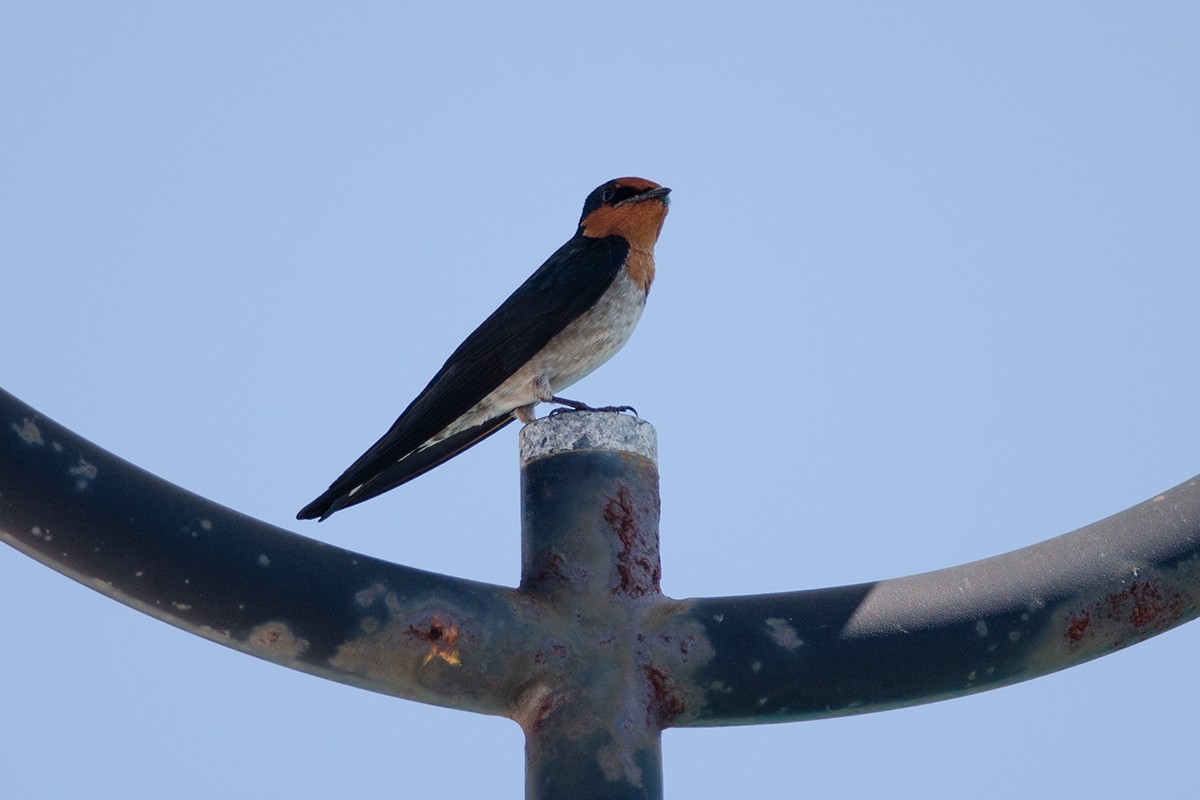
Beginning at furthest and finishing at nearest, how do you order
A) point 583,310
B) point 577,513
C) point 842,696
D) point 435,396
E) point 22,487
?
point 583,310, point 435,396, point 577,513, point 842,696, point 22,487

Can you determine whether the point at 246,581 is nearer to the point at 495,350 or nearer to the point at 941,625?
the point at 941,625

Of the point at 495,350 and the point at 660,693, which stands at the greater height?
the point at 495,350

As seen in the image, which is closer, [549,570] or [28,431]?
[28,431]

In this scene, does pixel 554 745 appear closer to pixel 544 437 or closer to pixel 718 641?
pixel 718 641

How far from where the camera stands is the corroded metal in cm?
171

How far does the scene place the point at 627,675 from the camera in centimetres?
190

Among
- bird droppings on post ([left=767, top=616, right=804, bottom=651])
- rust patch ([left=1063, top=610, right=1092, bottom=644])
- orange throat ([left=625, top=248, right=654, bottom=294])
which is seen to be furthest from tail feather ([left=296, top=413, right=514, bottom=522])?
rust patch ([left=1063, top=610, right=1092, bottom=644])

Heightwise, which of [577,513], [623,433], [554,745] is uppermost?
[623,433]

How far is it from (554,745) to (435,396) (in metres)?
2.26

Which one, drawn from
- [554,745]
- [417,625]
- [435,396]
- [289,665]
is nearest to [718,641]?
[554,745]

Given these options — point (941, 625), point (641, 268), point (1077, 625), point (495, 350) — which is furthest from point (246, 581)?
point (641, 268)

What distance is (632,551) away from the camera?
2049mm

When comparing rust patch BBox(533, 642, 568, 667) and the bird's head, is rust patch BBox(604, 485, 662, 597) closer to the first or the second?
rust patch BBox(533, 642, 568, 667)

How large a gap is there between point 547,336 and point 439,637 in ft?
9.78
